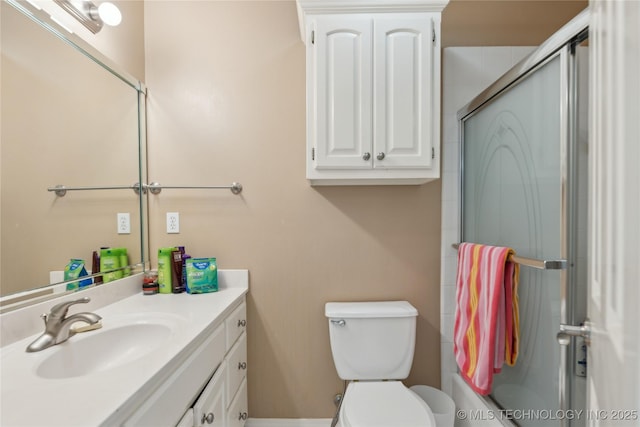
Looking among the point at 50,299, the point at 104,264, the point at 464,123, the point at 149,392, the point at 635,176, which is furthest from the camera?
the point at 464,123

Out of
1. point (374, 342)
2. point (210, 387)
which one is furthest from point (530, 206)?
point (210, 387)

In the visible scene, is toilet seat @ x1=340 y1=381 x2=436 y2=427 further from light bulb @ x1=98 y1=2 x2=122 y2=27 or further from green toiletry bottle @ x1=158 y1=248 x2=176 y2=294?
light bulb @ x1=98 y1=2 x2=122 y2=27

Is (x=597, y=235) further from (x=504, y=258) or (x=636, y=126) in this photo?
(x=504, y=258)

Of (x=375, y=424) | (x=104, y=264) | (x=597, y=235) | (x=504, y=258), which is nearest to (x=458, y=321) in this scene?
(x=504, y=258)

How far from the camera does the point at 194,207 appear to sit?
1.65 meters

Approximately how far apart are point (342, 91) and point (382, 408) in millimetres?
1322

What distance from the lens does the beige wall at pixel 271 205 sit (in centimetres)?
162

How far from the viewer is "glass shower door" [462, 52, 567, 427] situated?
→ 3.23ft

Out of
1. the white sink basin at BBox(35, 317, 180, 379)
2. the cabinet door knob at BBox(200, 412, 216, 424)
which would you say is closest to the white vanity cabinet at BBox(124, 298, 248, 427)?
the cabinet door knob at BBox(200, 412, 216, 424)

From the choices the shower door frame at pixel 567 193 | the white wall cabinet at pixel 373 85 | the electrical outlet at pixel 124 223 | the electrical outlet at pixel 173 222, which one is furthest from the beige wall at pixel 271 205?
the shower door frame at pixel 567 193

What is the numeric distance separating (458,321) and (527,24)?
1615mm

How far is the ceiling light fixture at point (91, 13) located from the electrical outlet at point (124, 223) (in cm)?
78

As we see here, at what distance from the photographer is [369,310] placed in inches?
58.7

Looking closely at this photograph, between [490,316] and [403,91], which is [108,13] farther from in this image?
[490,316]
